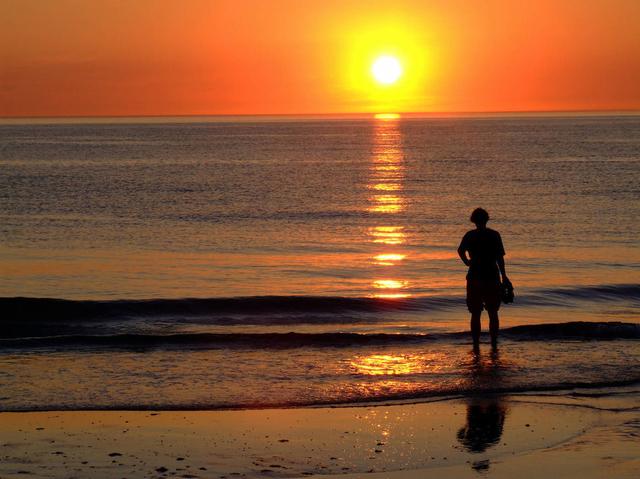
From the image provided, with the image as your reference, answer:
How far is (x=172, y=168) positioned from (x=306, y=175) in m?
15.2

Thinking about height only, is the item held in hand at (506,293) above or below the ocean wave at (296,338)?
above

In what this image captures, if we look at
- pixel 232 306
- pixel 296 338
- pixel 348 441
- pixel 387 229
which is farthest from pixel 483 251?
pixel 387 229

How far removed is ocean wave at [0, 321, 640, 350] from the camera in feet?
44.2

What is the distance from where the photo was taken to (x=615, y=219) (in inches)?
1403

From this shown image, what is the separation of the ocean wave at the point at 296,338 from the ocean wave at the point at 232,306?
10.4 feet

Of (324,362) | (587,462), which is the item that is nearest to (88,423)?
(324,362)

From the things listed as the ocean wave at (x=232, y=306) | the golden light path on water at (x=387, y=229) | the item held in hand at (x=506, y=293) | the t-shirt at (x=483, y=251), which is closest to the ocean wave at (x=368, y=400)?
the item held in hand at (x=506, y=293)

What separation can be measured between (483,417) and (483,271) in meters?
3.36

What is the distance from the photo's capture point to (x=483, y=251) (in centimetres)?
1255

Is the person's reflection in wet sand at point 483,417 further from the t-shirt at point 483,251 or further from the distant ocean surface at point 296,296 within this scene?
the t-shirt at point 483,251

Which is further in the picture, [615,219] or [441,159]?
[441,159]

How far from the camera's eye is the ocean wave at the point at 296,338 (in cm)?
1348

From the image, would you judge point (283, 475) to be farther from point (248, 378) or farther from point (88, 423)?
point (248, 378)

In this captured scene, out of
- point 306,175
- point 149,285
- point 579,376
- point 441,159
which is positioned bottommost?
point 579,376
